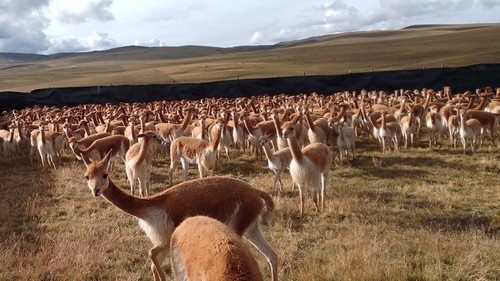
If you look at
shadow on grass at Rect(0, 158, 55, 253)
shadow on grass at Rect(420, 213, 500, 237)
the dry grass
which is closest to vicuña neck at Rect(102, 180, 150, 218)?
the dry grass

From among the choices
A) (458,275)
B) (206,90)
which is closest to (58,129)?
(458,275)

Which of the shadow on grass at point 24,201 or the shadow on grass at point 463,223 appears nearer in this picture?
the shadow on grass at point 463,223

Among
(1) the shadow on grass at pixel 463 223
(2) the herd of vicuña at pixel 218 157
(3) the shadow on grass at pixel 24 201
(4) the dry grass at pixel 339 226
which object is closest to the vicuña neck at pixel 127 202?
(2) the herd of vicuña at pixel 218 157

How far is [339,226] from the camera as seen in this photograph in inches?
354

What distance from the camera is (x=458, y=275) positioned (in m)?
5.95

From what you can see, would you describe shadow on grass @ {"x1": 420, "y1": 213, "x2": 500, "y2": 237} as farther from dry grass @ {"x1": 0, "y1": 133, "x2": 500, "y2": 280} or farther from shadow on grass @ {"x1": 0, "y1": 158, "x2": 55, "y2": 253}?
shadow on grass @ {"x1": 0, "y1": 158, "x2": 55, "y2": 253}

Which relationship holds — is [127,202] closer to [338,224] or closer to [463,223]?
[338,224]

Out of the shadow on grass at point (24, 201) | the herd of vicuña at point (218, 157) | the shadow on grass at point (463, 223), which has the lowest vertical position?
the shadow on grass at point (463, 223)

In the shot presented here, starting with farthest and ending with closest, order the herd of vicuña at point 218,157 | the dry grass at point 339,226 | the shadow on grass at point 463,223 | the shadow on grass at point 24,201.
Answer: the shadow on grass at point 24,201
the shadow on grass at point 463,223
the dry grass at point 339,226
the herd of vicuña at point 218,157

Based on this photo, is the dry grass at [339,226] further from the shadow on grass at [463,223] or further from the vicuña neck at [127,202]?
the vicuña neck at [127,202]

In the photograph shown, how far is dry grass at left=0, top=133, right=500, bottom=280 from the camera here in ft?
21.4

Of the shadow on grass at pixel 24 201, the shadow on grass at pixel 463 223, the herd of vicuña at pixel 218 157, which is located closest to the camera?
the herd of vicuña at pixel 218 157

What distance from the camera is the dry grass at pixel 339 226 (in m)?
6.52

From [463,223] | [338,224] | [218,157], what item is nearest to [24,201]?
[218,157]
